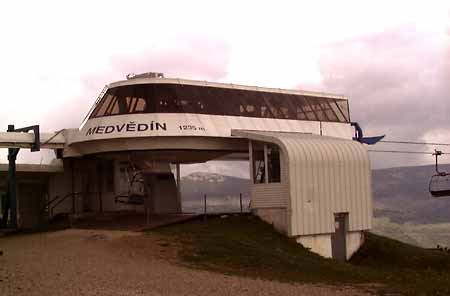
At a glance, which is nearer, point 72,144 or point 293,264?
point 293,264

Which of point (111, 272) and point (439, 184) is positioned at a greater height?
point (439, 184)

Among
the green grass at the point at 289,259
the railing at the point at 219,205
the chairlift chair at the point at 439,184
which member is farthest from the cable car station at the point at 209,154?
the chairlift chair at the point at 439,184

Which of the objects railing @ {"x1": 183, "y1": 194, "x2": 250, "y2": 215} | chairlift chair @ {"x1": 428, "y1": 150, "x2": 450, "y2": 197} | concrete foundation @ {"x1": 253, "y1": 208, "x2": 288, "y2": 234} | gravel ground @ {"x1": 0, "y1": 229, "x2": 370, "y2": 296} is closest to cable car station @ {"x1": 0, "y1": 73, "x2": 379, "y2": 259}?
concrete foundation @ {"x1": 253, "y1": 208, "x2": 288, "y2": 234}

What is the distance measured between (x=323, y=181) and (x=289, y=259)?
7311 mm

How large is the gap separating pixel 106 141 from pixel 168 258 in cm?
1090

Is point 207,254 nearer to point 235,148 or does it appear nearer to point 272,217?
point 272,217

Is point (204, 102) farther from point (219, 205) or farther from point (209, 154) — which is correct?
point (219, 205)

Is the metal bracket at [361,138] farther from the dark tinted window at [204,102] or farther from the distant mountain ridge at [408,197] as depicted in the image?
the distant mountain ridge at [408,197]

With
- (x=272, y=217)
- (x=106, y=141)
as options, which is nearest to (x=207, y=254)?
(x=272, y=217)

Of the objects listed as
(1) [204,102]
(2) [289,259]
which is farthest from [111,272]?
(1) [204,102]

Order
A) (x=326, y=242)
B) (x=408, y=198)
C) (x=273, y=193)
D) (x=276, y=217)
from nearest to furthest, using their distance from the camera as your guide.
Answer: (x=276, y=217) < (x=273, y=193) < (x=326, y=242) < (x=408, y=198)

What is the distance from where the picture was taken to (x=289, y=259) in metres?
23.7

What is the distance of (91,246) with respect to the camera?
78.1ft

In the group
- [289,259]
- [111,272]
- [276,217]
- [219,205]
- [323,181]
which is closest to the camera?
[111,272]
